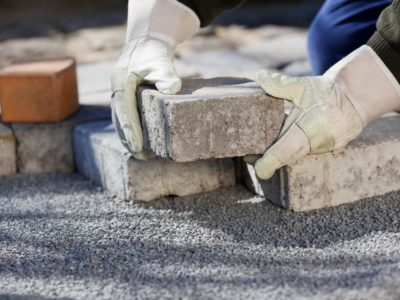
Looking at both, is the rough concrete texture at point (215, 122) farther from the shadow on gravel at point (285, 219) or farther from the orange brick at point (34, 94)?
the orange brick at point (34, 94)

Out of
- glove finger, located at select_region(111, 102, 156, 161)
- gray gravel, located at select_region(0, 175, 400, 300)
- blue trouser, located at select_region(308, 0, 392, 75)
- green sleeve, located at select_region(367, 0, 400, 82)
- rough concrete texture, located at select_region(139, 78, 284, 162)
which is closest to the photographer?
gray gravel, located at select_region(0, 175, 400, 300)

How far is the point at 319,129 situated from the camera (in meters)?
2.14

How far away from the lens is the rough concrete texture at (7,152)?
282cm

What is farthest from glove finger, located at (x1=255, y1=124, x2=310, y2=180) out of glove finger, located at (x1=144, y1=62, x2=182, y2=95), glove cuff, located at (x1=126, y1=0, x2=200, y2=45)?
glove cuff, located at (x1=126, y1=0, x2=200, y2=45)

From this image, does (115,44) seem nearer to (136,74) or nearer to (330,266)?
(136,74)

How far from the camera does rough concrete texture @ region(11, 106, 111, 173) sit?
283cm

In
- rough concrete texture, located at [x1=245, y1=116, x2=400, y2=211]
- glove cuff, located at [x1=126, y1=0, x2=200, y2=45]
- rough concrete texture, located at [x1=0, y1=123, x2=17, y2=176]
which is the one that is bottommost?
rough concrete texture, located at [x1=0, y1=123, x2=17, y2=176]

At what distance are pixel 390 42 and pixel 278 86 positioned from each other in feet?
1.15

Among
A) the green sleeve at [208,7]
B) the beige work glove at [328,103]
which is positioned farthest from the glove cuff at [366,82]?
the green sleeve at [208,7]

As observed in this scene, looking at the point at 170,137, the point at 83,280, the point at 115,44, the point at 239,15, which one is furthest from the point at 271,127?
the point at 239,15

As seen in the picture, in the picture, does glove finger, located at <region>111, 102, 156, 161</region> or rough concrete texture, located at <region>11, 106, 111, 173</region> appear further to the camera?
rough concrete texture, located at <region>11, 106, 111, 173</region>

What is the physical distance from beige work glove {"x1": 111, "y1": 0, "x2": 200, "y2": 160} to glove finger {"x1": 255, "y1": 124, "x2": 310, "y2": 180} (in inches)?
12.1

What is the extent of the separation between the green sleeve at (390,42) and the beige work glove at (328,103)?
18 mm

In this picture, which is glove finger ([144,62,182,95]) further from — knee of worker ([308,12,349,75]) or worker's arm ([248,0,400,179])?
knee of worker ([308,12,349,75])
